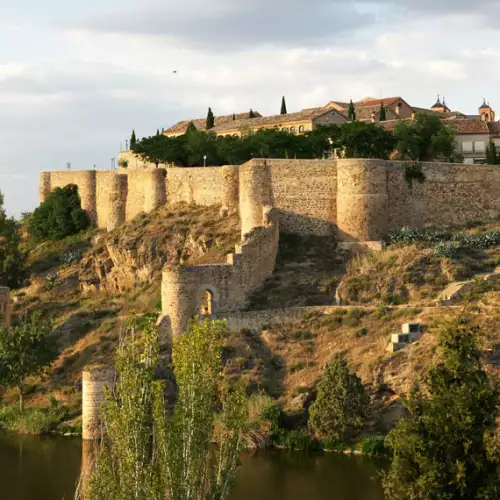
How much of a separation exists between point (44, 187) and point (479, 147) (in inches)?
849

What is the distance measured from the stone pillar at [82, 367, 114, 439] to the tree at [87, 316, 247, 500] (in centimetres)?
1173

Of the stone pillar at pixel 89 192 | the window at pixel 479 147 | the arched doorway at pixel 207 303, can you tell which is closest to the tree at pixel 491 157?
the window at pixel 479 147

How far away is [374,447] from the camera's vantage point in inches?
1430

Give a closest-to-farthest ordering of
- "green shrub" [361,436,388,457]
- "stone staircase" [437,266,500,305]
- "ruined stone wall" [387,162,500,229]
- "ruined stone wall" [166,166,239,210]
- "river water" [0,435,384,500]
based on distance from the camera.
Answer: "river water" [0,435,384,500]
"green shrub" [361,436,388,457]
"stone staircase" [437,266,500,305]
"ruined stone wall" [387,162,500,229]
"ruined stone wall" [166,166,239,210]

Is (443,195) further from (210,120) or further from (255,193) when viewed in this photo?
(210,120)

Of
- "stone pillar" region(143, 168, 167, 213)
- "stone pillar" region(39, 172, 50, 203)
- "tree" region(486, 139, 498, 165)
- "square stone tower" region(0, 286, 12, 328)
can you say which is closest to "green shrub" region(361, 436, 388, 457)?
"square stone tower" region(0, 286, 12, 328)

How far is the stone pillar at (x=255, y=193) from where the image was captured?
158 feet

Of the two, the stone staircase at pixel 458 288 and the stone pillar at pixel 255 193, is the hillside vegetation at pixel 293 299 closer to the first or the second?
the stone staircase at pixel 458 288

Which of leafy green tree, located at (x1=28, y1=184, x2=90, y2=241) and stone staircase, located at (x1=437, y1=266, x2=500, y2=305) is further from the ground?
leafy green tree, located at (x1=28, y1=184, x2=90, y2=241)

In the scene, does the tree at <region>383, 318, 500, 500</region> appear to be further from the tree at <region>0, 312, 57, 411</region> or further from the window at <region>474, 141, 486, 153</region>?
the window at <region>474, 141, 486, 153</region>

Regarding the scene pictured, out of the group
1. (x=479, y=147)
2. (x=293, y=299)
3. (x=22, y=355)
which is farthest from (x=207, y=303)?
(x=479, y=147)

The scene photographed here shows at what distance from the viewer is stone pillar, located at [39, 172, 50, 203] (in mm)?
62531

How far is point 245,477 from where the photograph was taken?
3491cm

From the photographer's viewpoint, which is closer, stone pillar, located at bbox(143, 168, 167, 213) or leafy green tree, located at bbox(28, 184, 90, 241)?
stone pillar, located at bbox(143, 168, 167, 213)
